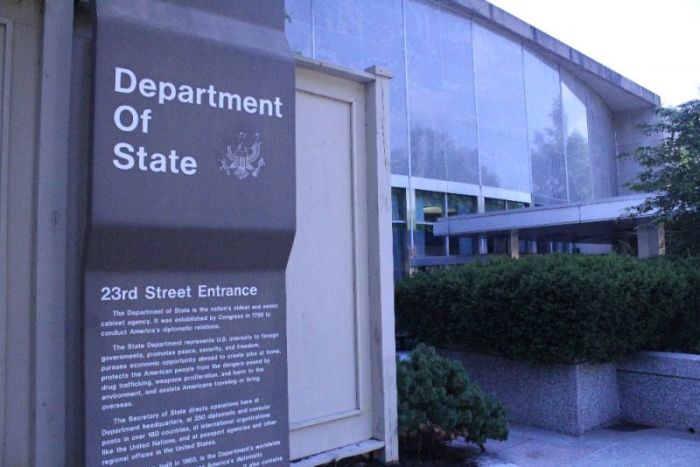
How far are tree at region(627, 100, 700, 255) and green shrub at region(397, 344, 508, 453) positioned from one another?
6.50m

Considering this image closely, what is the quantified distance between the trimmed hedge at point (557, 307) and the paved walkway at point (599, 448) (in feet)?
2.60

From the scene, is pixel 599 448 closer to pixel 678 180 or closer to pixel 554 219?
pixel 678 180

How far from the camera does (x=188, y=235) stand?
10.6ft

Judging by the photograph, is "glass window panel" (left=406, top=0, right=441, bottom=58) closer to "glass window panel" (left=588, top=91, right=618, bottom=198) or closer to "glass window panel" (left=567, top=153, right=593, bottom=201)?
"glass window panel" (left=567, top=153, right=593, bottom=201)

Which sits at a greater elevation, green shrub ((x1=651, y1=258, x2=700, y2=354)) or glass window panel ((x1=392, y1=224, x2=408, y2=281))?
glass window panel ((x1=392, y1=224, x2=408, y2=281))

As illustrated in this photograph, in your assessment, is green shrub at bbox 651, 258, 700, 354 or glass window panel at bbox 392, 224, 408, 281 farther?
glass window panel at bbox 392, 224, 408, 281

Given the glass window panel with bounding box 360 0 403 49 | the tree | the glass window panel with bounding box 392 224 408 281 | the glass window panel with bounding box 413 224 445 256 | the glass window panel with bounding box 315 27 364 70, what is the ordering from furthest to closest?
the glass window panel with bounding box 413 224 445 256
the glass window panel with bounding box 392 224 408 281
the glass window panel with bounding box 360 0 403 49
the glass window panel with bounding box 315 27 364 70
the tree

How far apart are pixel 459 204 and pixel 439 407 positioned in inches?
533

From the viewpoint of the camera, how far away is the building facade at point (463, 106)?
1568 cm

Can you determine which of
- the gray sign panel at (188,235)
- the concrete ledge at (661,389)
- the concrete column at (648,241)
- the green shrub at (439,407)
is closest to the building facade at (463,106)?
the concrete column at (648,241)

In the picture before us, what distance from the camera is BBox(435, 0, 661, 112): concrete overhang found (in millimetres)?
18797

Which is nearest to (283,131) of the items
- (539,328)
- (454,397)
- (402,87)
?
(454,397)

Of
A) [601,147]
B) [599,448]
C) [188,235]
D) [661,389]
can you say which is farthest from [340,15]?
[601,147]

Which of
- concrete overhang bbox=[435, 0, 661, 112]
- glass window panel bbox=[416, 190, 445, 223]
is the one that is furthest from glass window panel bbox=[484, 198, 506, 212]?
concrete overhang bbox=[435, 0, 661, 112]
